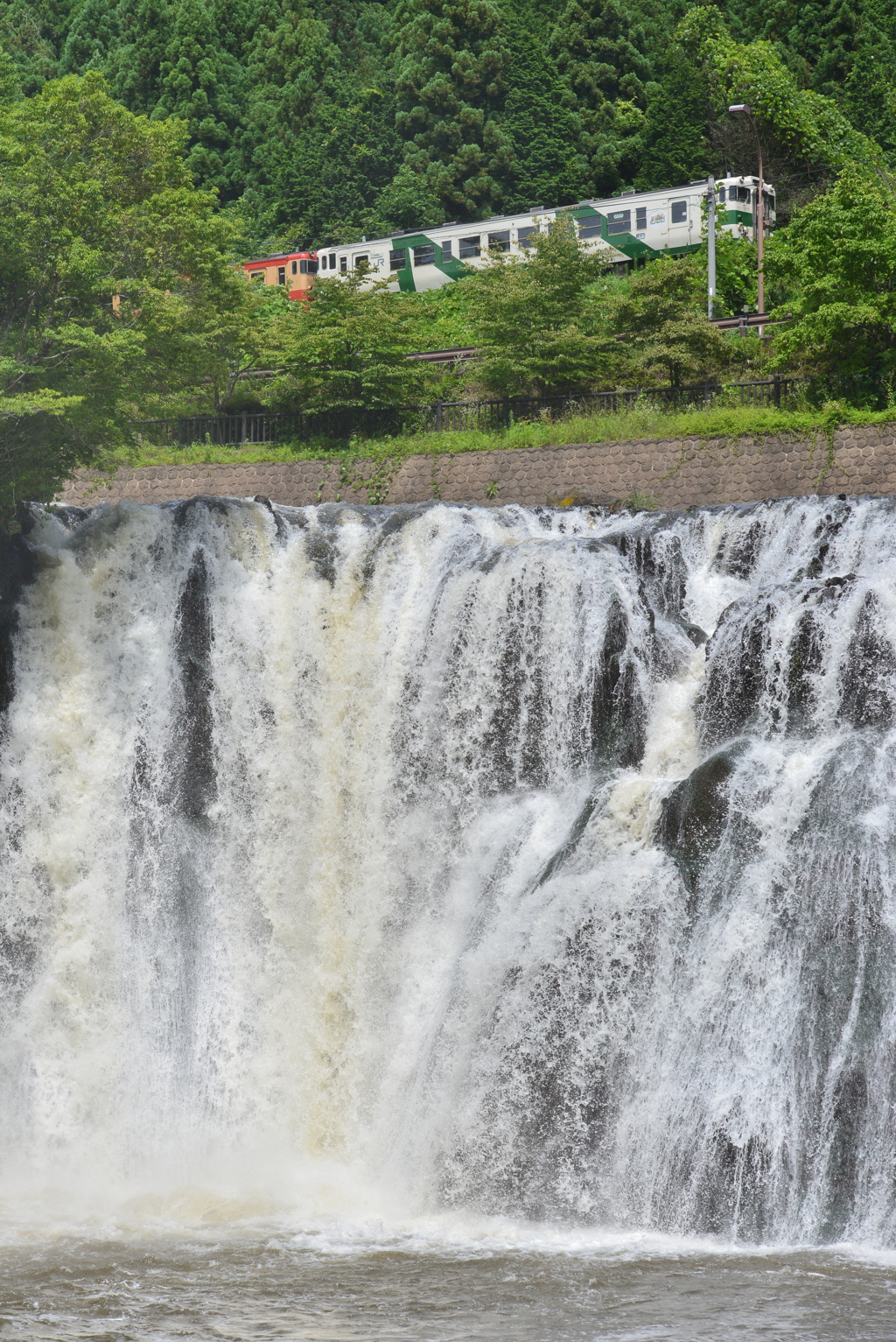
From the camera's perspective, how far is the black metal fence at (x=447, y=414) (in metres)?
25.9

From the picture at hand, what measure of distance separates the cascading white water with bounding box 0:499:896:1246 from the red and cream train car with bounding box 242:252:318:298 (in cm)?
3543

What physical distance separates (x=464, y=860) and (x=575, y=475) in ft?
37.4

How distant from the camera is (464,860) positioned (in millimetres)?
14469

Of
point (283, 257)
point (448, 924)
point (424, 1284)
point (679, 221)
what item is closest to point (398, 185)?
point (283, 257)

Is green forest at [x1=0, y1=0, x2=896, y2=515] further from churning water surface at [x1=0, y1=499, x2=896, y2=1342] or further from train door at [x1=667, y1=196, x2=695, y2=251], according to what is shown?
churning water surface at [x1=0, y1=499, x2=896, y2=1342]

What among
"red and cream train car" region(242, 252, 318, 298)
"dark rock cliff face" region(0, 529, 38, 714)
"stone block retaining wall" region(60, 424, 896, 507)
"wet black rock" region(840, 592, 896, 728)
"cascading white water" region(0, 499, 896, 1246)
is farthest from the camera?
"red and cream train car" region(242, 252, 318, 298)

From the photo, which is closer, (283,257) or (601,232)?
(601,232)

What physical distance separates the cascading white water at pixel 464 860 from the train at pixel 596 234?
88.3 ft

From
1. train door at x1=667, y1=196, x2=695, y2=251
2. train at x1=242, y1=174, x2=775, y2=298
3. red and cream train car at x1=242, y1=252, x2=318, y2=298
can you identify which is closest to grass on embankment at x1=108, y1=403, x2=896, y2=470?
train at x1=242, y1=174, x2=775, y2=298

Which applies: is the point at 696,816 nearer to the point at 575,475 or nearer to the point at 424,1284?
the point at 424,1284

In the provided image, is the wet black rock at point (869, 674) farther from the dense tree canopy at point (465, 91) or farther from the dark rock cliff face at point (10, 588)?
the dense tree canopy at point (465, 91)

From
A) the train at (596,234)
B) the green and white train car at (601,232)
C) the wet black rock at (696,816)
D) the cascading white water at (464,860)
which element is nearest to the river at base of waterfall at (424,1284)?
the cascading white water at (464,860)

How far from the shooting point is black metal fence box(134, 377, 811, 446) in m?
25.9

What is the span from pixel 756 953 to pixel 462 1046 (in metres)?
3.00
